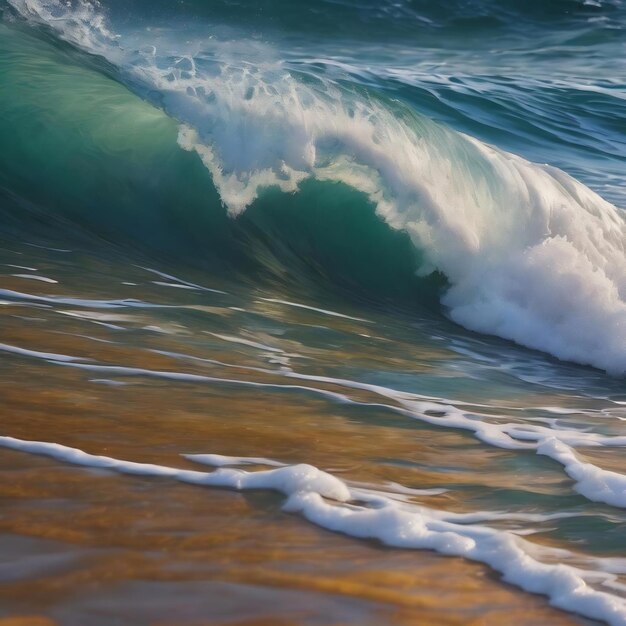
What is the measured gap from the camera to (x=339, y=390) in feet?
10.1

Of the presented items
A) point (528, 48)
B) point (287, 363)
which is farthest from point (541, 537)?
point (528, 48)

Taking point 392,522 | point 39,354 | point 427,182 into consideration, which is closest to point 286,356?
point 39,354

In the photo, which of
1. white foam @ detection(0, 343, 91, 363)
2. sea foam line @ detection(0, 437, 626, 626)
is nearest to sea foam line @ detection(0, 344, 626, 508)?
white foam @ detection(0, 343, 91, 363)

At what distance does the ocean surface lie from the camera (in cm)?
165

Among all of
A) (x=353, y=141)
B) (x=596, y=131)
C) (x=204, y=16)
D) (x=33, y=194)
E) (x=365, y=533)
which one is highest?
(x=204, y=16)

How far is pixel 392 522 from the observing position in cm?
189

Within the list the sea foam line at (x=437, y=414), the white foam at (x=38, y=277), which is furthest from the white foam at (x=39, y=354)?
the white foam at (x=38, y=277)

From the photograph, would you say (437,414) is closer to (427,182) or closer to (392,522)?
(392,522)

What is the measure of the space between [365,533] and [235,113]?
3.97 meters

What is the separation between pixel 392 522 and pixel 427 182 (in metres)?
3.72

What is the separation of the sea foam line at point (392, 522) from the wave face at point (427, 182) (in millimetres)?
2840

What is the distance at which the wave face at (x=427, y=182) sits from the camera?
5.00 metres

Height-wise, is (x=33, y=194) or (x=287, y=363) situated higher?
(x=33, y=194)

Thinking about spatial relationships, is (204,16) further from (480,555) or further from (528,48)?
(480,555)
